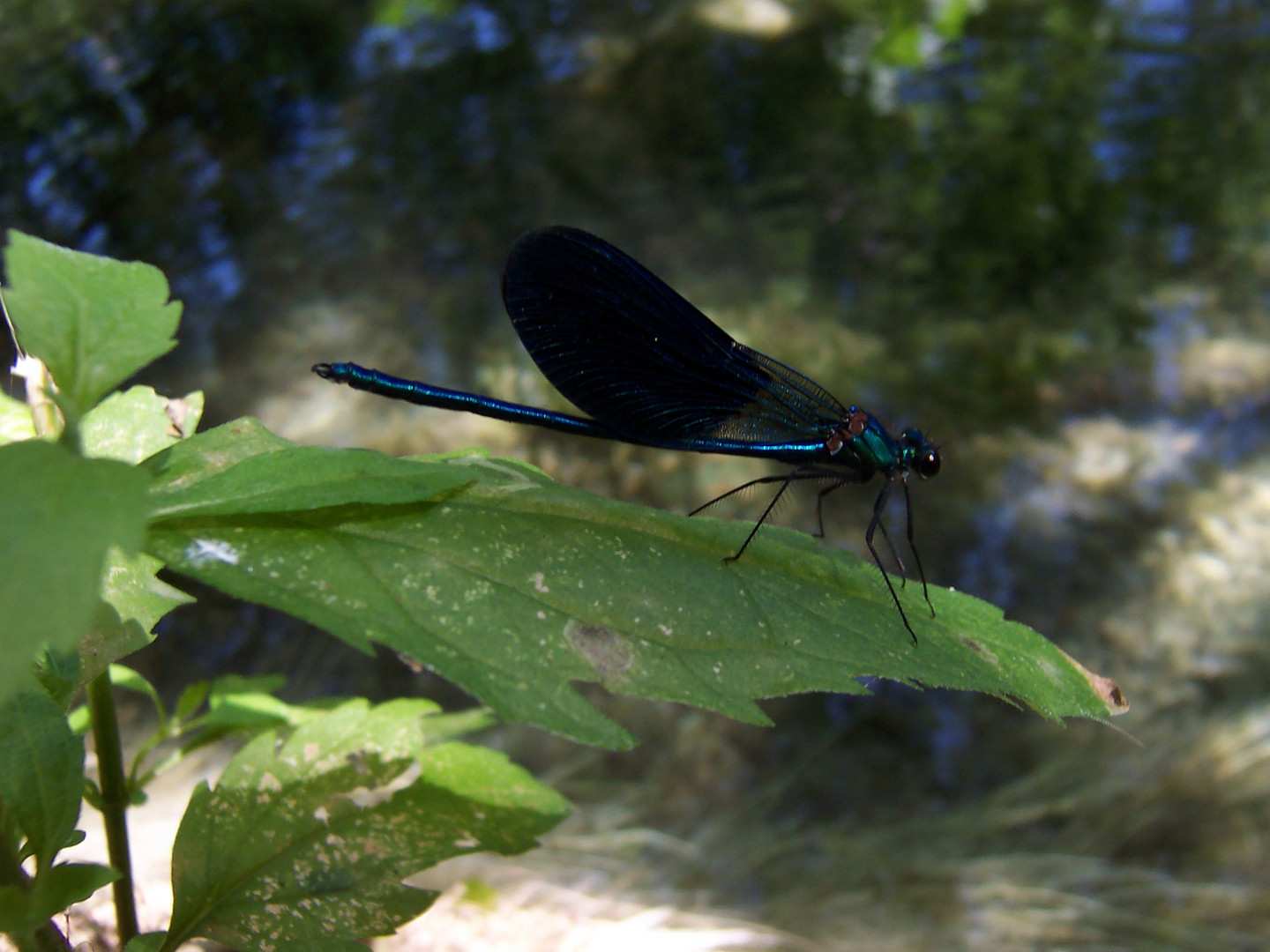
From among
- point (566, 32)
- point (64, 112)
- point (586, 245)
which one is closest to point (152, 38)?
point (64, 112)

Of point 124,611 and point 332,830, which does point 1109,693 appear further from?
point 124,611

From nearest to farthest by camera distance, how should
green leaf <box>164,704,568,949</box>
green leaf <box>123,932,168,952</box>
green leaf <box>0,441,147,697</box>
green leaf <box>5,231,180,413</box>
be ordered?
green leaf <box>0,441,147,697</box>, green leaf <box>5,231,180,413</box>, green leaf <box>123,932,168,952</box>, green leaf <box>164,704,568,949</box>

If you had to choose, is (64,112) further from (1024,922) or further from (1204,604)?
(1204,604)

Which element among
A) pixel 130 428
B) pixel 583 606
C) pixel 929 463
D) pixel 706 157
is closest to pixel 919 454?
pixel 929 463

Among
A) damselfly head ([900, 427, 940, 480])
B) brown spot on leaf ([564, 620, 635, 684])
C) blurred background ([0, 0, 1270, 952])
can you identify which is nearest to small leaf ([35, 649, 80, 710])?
brown spot on leaf ([564, 620, 635, 684])

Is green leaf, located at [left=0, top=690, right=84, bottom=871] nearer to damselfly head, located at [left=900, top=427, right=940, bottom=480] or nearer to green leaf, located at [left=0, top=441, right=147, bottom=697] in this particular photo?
green leaf, located at [left=0, top=441, right=147, bottom=697]

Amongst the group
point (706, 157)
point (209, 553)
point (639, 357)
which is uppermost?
point (209, 553)
